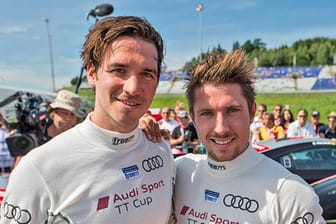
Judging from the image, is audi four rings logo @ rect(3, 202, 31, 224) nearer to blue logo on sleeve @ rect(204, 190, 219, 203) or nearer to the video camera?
blue logo on sleeve @ rect(204, 190, 219, 203)

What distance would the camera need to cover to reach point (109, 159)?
5.73 feet

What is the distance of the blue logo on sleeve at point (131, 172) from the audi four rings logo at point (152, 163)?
6 centimetres

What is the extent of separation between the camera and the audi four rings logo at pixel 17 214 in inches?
60.4

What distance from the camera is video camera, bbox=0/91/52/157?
4.30 meters

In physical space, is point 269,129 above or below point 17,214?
below

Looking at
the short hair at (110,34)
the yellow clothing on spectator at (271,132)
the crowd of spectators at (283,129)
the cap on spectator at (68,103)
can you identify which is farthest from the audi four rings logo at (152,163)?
the yellow clothing on spectator at (271,132)

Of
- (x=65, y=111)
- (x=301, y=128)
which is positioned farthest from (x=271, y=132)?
(x=65, y=111)

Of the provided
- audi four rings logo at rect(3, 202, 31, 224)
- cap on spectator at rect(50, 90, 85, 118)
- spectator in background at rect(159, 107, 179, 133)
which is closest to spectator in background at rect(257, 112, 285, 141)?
spectator in background at rect(159, 107, 179, 133)

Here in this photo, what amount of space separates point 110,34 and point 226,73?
560mm

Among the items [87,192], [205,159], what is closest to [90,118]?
[87,192]

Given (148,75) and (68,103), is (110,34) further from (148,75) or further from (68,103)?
(68,103)

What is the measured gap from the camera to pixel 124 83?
1.71 metres

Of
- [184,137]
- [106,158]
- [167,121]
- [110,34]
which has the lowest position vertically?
[184,137]

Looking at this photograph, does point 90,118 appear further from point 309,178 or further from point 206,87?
point 309,178
